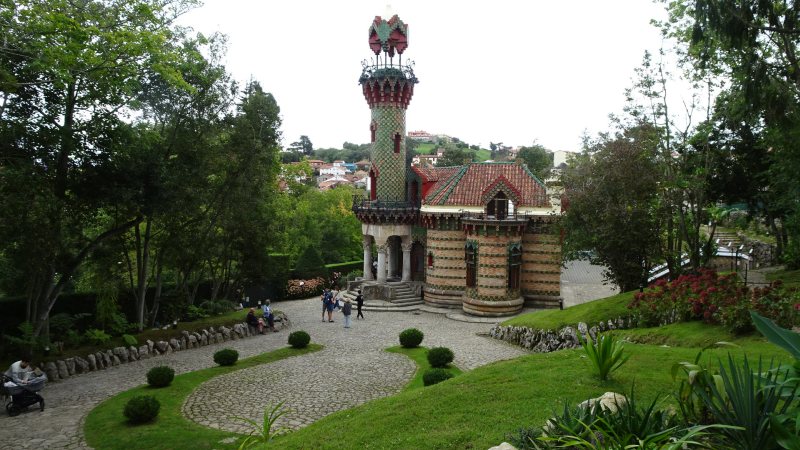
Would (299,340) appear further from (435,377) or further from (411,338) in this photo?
(435,377)

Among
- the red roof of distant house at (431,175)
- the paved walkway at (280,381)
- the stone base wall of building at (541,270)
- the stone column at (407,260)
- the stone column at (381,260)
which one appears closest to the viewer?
the paved walkway at (280,381)

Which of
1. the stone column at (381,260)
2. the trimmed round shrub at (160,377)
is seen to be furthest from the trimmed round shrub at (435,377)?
the stone column at (381,260)

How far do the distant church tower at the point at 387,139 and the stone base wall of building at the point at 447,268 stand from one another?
2415 millimetres

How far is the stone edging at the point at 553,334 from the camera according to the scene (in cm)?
1858

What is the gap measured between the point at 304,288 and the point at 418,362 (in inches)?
728

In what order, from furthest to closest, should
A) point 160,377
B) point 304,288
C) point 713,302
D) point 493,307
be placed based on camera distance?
point 304,288 → point 493,307 → point 160,377 → point 713,302

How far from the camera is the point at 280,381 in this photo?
17.8 meters

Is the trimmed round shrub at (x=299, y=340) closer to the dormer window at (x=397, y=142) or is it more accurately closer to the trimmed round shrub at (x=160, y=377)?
the trimmed round shrub at (x=160, y=377)

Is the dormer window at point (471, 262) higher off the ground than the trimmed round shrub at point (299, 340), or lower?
higher

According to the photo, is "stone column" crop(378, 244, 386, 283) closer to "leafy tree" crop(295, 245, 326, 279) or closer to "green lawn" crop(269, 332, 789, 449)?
"leafy tree" crop(295, 245, 326, 279)

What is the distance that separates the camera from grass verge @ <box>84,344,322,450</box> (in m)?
12.5

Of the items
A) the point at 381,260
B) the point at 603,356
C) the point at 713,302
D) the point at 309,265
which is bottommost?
the point at 603,356

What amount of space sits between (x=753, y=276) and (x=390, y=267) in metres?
20.4

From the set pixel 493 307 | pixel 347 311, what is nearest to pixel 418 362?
pixel 347 311
